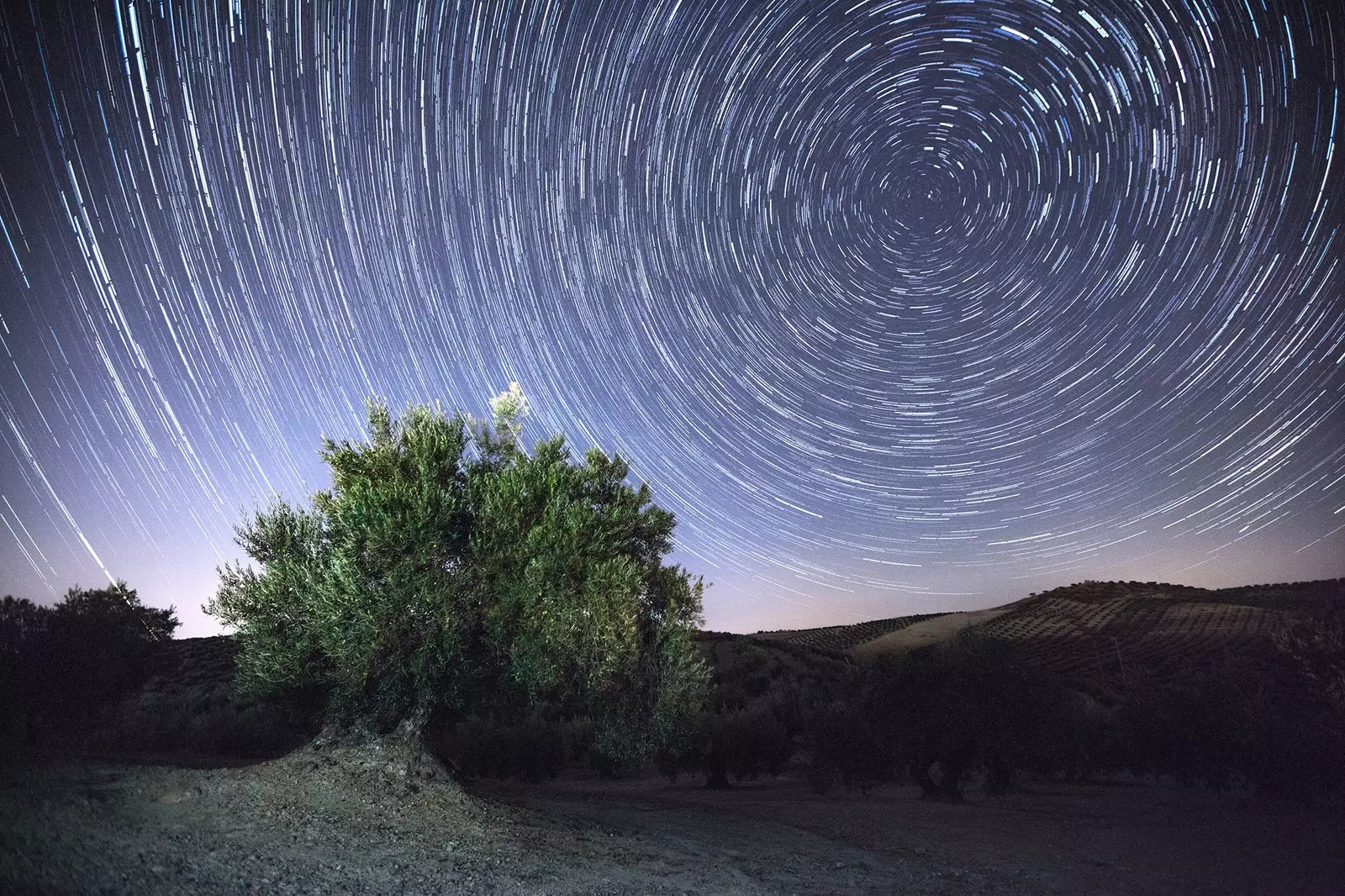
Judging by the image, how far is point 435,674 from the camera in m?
12.9

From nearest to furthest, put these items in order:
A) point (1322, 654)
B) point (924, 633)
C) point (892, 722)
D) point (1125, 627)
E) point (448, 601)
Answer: point (448, 601) → point (1322, 654) → point (892, 722) → point (1125, 627) → point (924, 633)

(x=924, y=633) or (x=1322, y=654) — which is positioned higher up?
(x=924, y=633)

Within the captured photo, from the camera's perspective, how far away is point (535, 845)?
1078 centimetres

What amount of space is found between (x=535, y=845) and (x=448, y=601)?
189 inches

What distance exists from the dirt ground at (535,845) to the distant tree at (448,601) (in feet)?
6.02

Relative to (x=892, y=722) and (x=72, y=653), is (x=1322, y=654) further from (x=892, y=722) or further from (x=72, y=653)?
(x=72, y=653)

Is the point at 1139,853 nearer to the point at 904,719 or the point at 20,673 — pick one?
the point at 904,719

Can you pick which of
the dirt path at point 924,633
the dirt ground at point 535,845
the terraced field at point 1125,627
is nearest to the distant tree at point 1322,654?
the dirt ground at point 535,845

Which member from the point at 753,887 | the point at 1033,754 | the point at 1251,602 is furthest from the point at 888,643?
the point at 753,887

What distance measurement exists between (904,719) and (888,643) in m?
58.0

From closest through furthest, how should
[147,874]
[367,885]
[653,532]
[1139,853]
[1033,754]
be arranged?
[147,874], [367,885], [1139,853], [653,532], [1033,754]

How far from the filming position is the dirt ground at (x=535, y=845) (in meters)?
8.17

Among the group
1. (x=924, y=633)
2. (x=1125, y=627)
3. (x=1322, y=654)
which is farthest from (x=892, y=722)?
(x=924, y=633)

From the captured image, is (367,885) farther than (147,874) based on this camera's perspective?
Yes
